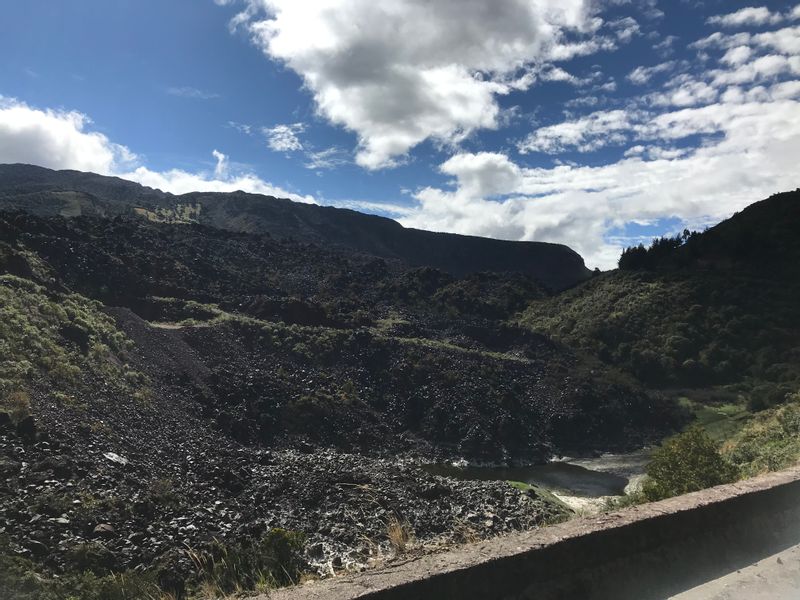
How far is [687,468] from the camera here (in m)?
11.1

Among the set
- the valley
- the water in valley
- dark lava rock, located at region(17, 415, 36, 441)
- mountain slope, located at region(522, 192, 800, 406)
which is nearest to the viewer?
the valley

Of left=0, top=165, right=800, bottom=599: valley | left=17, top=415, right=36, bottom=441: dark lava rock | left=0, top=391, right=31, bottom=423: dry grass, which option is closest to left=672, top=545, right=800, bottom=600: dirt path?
left=0, top=165, right=800, bottom=599: valley

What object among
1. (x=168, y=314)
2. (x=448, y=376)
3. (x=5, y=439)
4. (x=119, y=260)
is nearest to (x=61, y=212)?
(x=119, y=260)

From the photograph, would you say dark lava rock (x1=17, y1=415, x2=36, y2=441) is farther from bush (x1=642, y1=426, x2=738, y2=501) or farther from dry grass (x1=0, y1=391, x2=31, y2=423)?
bush (x1=642, y1=426, x2=738, y2=501)

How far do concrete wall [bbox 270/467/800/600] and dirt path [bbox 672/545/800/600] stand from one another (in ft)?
0.30

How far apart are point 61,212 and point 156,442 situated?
241 ft

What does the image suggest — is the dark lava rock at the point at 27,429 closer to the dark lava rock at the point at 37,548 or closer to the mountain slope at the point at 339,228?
the dark lava rock at the point at 37,548

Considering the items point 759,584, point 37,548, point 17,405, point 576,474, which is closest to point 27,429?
point 17,405

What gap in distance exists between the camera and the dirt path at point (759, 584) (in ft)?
12.7

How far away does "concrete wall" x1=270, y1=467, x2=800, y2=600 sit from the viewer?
3357mm

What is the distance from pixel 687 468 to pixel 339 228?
12005cm

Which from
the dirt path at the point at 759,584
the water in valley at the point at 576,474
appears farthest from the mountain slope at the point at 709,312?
the dirt path at the point at 759,584

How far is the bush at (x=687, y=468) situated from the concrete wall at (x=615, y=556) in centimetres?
530

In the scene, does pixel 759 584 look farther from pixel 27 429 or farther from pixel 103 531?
pixel 27 429
